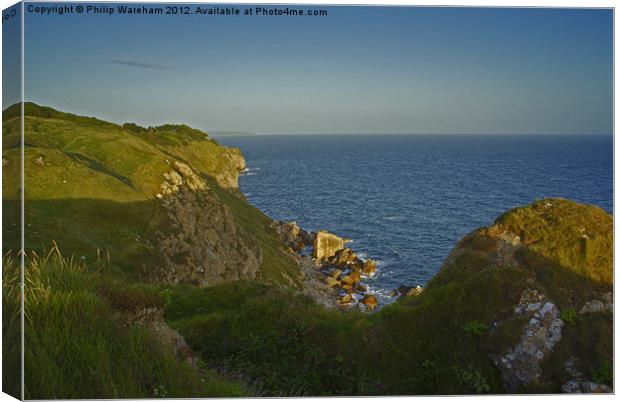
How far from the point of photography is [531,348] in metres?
11.6

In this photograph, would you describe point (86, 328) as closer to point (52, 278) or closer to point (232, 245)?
point (52, 278)

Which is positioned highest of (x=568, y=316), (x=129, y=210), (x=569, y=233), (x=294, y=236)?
(x=569, y=233)

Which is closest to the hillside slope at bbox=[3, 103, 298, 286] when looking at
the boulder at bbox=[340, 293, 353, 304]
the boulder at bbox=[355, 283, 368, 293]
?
the boulder at bbox=[340, 293, 353, 304]

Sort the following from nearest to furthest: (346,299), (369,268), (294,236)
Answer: (346,299) → (369,268) → (294,236)

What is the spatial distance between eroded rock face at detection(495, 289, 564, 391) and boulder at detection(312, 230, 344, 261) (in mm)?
64069

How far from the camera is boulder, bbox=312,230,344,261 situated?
7619cm

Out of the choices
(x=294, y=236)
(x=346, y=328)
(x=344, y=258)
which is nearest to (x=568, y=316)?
(x=346, y=328)

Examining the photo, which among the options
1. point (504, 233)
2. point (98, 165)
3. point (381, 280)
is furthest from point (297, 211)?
point (504, 233)

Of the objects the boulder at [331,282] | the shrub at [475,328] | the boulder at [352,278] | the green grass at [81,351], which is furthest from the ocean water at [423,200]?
the green grass at [81,351]

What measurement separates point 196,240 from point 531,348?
42515 millimetres

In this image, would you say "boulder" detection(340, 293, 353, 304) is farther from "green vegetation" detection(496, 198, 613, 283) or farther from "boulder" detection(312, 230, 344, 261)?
"green vegetation" detection(496, 198, 613, 283)

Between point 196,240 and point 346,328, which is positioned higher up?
point 346,328

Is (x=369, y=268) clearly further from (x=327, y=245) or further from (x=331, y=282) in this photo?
(x=327, y=245)

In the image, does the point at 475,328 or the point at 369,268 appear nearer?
the point at 475,328
